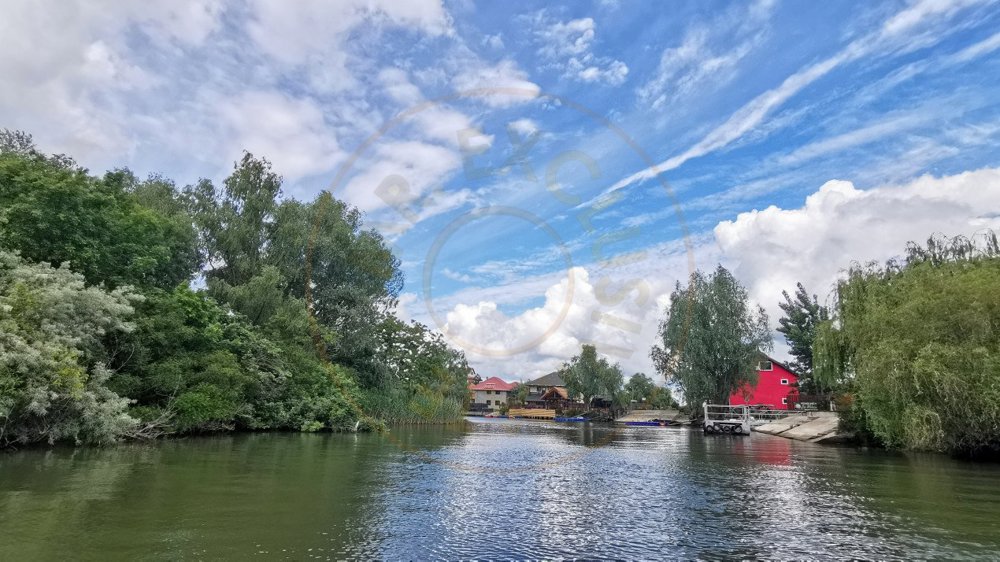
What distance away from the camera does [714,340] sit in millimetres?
57969

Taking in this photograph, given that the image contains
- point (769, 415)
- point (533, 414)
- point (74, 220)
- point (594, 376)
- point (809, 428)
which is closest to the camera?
point (74, 220)

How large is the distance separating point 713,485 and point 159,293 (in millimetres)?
Answer: 30245

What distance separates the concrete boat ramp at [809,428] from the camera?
39.3 meters

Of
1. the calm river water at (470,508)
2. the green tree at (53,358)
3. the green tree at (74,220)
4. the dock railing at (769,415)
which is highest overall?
the green tree at (74,220)

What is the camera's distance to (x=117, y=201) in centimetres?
3219

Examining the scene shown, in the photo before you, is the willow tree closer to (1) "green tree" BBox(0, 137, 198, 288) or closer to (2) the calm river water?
(2) the calm river water

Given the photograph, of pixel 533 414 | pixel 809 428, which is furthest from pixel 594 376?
pixel 809 428

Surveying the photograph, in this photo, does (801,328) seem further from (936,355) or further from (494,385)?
(494,385)

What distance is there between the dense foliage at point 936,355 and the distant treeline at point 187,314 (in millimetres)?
32991

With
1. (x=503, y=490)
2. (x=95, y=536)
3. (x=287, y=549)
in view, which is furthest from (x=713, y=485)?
(x=95, y=536)

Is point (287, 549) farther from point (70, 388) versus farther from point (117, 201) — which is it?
point (117, 201)

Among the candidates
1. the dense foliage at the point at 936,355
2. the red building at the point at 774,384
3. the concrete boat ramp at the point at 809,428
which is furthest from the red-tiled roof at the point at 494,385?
the dense foliage at the point at 936,355

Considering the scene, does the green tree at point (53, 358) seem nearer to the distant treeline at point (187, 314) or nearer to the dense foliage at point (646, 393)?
the distant treeline at point (187, 314)

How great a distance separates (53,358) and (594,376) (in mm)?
92333
